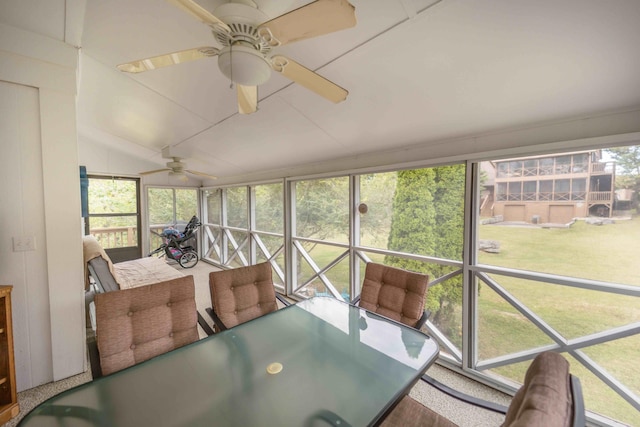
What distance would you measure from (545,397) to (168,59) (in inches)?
77.2

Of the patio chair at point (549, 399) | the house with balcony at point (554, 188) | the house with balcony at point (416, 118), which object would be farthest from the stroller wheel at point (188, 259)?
the patio chair at point (549, 399)

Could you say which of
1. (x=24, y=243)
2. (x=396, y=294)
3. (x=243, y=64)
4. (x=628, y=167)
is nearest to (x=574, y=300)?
(x=628, y=167)

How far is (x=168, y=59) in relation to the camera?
4.02 ft

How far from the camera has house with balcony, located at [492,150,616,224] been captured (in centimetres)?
183

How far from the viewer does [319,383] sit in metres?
1.20

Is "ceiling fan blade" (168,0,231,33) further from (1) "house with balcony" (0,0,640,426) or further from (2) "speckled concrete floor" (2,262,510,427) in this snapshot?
(2) "speckled concrete floor" (2,262,510,427)

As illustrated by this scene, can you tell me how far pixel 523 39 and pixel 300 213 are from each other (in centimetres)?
358

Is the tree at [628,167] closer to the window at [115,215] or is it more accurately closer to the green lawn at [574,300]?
the green lawn at [574,300]

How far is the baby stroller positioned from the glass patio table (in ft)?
16.8

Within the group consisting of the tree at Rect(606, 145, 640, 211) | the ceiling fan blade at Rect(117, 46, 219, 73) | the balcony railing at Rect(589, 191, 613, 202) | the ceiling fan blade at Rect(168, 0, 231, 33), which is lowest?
the balcony railing at Rect(589, 191, 613, 202)

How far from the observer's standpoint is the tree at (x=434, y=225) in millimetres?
2609

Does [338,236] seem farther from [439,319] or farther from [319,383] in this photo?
[319,383]

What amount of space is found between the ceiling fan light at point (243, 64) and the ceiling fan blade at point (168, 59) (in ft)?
0.32

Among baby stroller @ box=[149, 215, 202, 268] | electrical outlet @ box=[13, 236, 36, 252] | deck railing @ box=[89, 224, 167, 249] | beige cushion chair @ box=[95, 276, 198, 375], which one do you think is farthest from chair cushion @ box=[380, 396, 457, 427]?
deck railing @ box=[89, 224, 167, 249]
